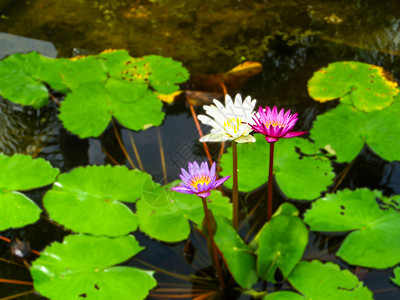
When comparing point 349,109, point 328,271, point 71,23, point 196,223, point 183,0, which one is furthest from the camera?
point 183,0

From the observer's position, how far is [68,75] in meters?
2.09

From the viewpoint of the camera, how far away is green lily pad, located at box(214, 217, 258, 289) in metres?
1.31

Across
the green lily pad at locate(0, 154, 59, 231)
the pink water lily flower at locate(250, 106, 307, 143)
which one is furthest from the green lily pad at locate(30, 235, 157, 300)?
the pink water lily flower at locate(250, 106, 307, 143)

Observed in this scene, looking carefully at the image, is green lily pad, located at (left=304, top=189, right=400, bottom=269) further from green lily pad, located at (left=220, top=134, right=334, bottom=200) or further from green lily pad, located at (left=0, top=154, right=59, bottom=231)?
green lily pad, located at (left=0, top=154, right=59, bottom=231)

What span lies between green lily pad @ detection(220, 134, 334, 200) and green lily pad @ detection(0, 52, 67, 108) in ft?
3.41

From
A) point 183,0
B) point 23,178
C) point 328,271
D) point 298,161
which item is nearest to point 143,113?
point 23,178

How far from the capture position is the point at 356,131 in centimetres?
181

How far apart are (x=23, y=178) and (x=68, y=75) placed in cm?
67

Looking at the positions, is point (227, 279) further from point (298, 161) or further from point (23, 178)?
point (23, 178)

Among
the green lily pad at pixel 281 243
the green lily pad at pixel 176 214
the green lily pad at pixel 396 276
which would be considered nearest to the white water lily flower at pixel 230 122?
the green lily pad at pixel 281 243

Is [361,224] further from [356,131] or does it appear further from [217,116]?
[217,116]

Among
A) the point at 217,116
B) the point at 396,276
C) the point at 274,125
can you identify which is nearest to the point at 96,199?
the point at 217,116

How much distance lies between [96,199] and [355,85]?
140 cm

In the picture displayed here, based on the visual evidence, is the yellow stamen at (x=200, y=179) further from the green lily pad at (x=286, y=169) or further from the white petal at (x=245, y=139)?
the green lily pad at (x=286, y=169)
